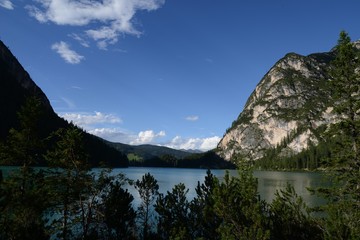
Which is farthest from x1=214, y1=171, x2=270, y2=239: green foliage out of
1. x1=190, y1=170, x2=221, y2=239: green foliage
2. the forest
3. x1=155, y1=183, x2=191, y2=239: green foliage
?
x1=155, y1=183, x2=191, y2=239: green foliage

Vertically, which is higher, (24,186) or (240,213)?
(24,186)

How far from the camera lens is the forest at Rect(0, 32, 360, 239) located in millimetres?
19672

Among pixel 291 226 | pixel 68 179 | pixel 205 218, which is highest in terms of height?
pixel 68 179

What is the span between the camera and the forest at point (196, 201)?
1967 cm

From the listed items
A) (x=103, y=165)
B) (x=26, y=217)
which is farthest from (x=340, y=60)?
(x=26, y=217)

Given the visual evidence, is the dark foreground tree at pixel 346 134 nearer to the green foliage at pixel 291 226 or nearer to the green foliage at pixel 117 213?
the green foliage at pixel 291 226

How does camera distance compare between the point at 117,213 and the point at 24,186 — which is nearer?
the point at 24,186

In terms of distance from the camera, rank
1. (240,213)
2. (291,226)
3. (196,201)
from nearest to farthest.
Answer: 1. (240,213)
2. (291,226)
3. (196,201)

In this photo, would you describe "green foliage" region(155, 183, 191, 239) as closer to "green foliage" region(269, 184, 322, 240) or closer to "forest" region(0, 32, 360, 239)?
"forest" region(0, 32, 360, 239)

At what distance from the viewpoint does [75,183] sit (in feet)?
90.6

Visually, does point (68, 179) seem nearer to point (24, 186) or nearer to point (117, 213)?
point (24, 186)

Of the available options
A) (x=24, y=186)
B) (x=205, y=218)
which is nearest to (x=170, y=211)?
(x=205, y=218)

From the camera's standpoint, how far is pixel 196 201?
29.3m

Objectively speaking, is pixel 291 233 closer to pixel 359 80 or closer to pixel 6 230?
pixel 359 80
